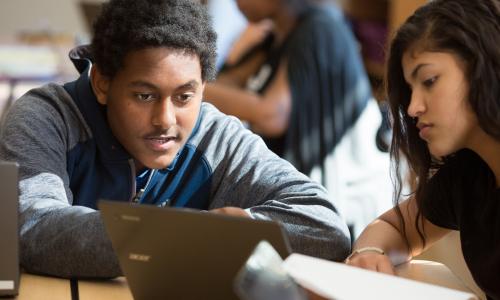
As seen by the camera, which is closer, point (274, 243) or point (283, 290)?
point (283, 290)

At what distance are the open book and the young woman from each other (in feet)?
1.33

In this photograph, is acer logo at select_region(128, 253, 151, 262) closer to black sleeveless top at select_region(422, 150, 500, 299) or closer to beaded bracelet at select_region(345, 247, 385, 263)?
beaded bracelet at select_region(345, 247, 385, 263)

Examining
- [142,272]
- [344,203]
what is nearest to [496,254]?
[142,272]

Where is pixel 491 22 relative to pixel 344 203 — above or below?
above

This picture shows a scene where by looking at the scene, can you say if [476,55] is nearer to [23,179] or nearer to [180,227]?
[180,227]

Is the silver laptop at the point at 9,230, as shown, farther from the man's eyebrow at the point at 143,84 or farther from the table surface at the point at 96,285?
the man's eyebrow at the point at 143,84

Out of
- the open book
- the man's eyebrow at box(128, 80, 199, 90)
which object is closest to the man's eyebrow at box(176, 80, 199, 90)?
the man's eyebrow at box(128, 80, 199, 90)

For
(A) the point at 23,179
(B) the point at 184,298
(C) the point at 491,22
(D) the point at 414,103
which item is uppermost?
(C) the point at 491,22

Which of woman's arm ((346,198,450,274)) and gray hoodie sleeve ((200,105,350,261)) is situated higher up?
gray hoodie sleeve ((200,105,350,261))

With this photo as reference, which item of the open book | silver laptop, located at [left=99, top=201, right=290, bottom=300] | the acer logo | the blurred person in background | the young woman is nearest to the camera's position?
the open book

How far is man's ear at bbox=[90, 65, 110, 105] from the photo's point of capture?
170 centimetres

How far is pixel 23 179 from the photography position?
1544 mm

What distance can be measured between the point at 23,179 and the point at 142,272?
42cm

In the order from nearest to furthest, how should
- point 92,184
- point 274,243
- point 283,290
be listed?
point 283,290 → point 274,243 → point 92,184
